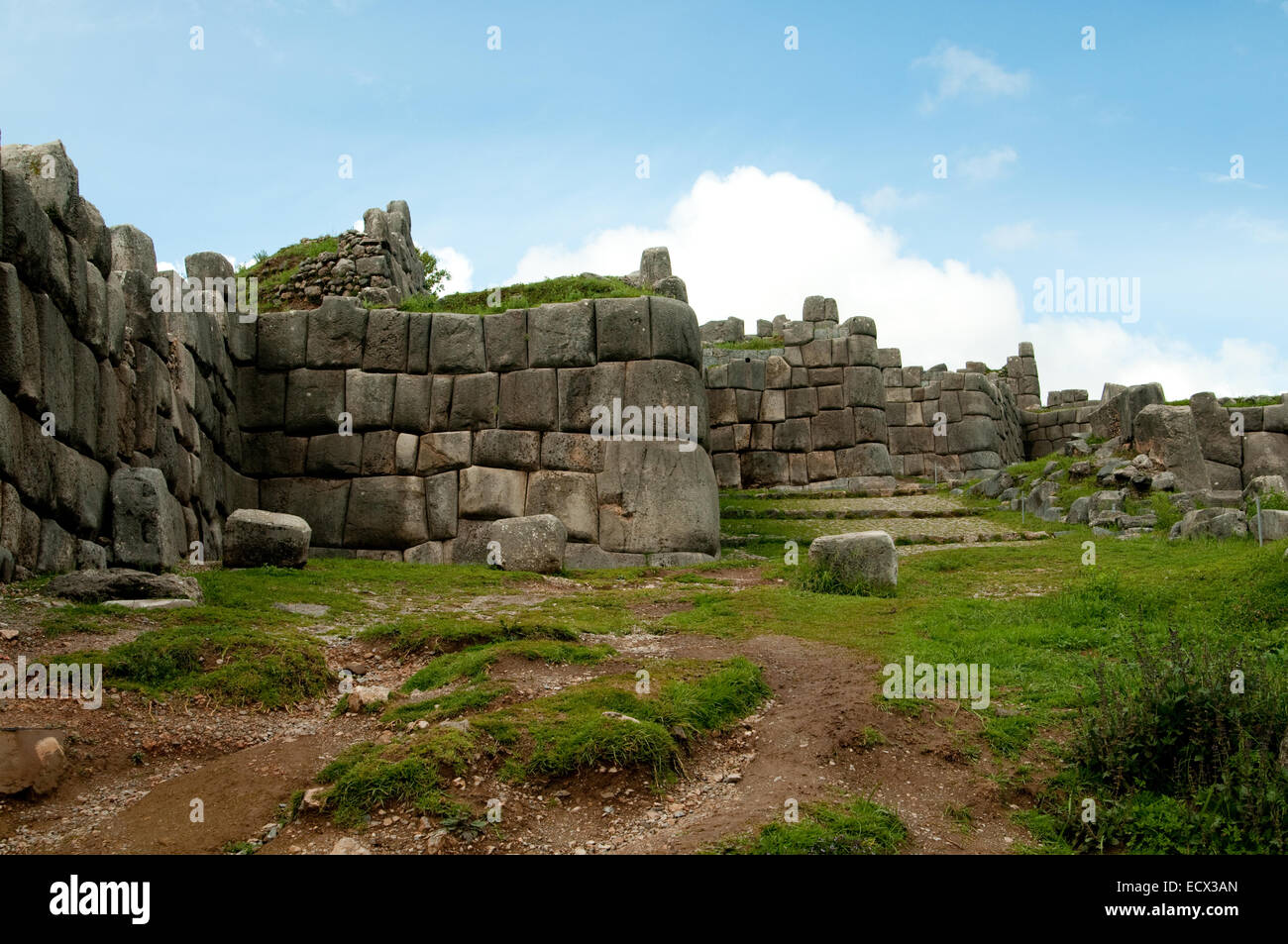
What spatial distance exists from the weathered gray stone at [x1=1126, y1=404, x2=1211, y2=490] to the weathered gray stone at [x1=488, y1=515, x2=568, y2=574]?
428 inches

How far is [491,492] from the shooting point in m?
17.2

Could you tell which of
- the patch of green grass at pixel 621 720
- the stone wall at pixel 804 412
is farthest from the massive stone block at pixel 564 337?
the stone wall at pixel 804 412

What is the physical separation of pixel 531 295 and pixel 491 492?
3924mm

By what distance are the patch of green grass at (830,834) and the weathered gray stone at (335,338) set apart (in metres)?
13.6

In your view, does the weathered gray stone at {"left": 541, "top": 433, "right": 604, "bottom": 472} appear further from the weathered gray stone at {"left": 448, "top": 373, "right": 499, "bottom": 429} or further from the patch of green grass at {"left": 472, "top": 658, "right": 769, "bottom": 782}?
the patch of green grass at {"left": 472, "top": 658, "right": 769, "bottom": 782}

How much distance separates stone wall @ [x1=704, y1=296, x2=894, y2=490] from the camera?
27.7m

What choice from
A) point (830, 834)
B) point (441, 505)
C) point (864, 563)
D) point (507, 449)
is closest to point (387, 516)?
point (441, 505)

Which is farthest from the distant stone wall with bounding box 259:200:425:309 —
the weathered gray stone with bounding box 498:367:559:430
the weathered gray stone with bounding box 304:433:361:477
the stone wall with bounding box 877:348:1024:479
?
the stone wall with bounding box 877:348:1024:479

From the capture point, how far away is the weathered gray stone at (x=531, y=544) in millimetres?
15203

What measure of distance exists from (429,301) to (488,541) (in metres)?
5.59

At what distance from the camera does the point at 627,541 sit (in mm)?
16797

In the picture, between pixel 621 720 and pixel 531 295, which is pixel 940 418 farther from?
pixel 621 720

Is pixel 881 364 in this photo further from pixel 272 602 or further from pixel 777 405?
pixel 272 602
